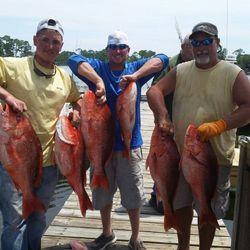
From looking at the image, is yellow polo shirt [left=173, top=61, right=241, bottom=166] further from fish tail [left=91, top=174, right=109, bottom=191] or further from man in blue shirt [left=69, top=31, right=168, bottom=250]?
fish tail [left=91, top=174, right=109, bottom=191]

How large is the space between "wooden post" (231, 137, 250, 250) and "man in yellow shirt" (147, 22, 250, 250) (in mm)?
106

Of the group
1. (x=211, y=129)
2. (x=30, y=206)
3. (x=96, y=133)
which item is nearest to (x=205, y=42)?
(x=211, y=129)

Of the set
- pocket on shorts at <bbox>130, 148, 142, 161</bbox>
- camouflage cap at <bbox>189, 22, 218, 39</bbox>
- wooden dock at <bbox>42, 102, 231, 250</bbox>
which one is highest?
camouflage cap at <bbox>189, 22, 218, 39</bbox>

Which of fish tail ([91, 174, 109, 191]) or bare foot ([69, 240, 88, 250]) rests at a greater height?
fish tail ([91, 174, 109, 191])

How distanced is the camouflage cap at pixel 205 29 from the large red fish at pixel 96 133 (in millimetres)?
960

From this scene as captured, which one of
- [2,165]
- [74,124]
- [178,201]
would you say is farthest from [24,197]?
[178,201]

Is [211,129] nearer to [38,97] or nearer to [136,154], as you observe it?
[136,154]

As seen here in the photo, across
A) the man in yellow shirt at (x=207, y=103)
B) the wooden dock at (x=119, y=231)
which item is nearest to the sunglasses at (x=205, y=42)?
the man in yellow shirt at (x=207, y=103)

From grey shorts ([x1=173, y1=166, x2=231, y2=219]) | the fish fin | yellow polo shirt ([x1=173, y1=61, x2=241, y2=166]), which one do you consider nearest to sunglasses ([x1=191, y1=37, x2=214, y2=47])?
yellow polo shirt ([x1=173, y1=61, x2=241, y2=166])

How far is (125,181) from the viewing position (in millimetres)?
4383

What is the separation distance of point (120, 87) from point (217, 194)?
125cm

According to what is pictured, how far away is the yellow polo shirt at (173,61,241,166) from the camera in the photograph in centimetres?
353

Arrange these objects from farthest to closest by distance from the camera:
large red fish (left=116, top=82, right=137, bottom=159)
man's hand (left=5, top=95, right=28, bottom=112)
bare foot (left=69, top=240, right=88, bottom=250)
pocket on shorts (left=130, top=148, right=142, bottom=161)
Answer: bare foot (left=69, top=240, right=88, bottom=250) < pocket on shorts (left=130, top=148, right=142, bottom=161) < large red fish (left=116, top=82, right=137, bottom=159) < man's hand (left=5, top=95, right=28, bottom=112)

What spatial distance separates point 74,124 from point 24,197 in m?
0.71
